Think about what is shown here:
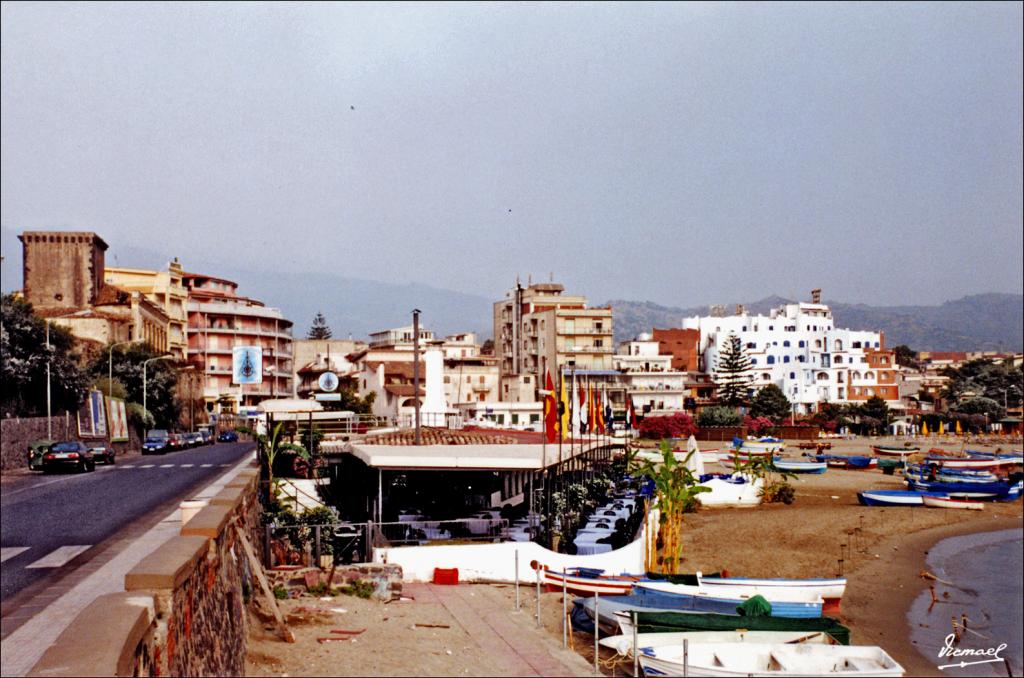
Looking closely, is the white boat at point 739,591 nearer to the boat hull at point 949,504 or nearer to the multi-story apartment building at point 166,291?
Result: the boat hull at point 949,504

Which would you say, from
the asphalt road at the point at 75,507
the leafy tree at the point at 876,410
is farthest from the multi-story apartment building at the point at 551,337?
the asphalt road at the point at 75,507

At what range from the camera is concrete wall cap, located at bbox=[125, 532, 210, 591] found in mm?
6629

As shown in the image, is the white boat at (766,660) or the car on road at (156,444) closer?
the white boat at (766,660)

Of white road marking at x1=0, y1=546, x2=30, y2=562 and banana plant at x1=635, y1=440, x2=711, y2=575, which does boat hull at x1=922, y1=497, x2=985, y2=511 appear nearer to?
banana plant at x1=635, y1=440, x2=711, y2=575

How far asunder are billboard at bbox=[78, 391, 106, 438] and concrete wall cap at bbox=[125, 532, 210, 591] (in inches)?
2188

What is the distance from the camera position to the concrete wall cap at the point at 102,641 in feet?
14.8

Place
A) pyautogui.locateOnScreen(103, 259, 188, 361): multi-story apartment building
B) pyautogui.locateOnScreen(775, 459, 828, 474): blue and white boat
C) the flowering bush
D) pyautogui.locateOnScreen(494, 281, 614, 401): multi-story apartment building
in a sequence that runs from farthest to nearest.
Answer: pyautogui.locateOnScreen(103, 259, 188, 361): multi-story apartment building
pyautogui.locateOnScreen(494, 281, 614, 401): multi-story apartment building
the flowering bush
pyautogui.locateOnScreen(775, 459, 828, 474): blue and white boat

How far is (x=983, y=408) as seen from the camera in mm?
121812

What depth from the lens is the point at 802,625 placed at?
18.6 m

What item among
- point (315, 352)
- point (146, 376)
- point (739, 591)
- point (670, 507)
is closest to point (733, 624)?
point (739, 591)

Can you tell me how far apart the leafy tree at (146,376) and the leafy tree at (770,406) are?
65978 millimetres

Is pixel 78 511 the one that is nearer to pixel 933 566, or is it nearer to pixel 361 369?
pixel 933 566

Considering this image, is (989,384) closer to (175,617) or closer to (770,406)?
(770,406)

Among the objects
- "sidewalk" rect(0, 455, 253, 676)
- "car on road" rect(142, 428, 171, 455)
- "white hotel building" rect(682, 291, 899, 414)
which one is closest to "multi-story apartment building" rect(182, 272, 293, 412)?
"car on road" rect(142, 428, 171, 455)
